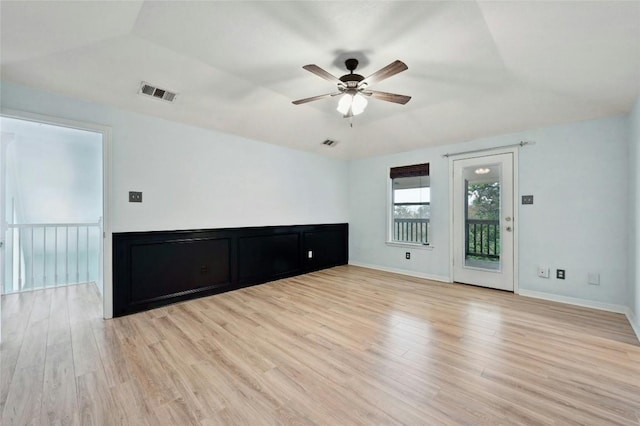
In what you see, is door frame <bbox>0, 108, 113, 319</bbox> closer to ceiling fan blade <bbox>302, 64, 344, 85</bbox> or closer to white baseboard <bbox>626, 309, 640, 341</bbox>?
ceiling fan blade <bbox>302, 64, 344, 85</bbox>

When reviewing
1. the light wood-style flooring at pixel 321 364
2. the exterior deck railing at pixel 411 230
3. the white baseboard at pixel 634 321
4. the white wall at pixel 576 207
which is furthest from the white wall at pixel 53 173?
the white baseboard at pixel 634 321

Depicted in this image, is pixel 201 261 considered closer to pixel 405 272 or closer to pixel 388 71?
pixel 388 71

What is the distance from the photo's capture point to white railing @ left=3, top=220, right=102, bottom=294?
397cm

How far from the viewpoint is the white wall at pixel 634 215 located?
2662mm

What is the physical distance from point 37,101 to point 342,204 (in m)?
4.76

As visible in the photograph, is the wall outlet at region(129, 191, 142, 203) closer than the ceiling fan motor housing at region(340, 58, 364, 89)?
No

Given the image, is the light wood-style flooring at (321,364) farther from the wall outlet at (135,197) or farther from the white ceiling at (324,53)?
the white ceiling at (324,53)

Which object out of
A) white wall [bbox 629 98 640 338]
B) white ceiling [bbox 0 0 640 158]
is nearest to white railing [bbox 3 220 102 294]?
white ceiling [bbox 0 0 640 158]

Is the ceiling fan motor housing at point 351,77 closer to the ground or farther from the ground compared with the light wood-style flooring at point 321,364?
farther from the ground

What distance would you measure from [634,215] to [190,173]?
17.3 feet

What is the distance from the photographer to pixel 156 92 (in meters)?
2.91

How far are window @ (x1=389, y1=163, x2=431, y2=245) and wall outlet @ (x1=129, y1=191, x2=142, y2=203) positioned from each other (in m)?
4.19

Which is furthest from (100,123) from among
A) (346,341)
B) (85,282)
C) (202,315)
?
(346,341)

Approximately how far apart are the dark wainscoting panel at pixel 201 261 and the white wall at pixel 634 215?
4.22 m
